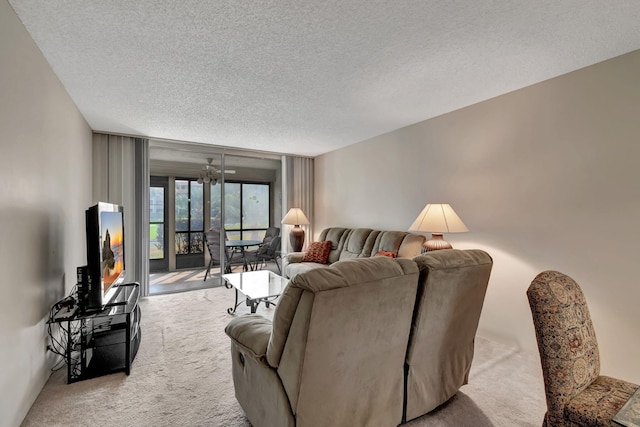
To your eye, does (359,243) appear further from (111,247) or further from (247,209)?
(247,209)

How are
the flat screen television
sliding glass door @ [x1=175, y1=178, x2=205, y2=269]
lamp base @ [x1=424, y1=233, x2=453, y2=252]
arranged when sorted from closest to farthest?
1. the flat screen television
2. lamp base @ [x1=424, y1=233, x2=453, y2=252]
3. sliding glass door @ [x1=175, y1=178, x2=205, y2=269]

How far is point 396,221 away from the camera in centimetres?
405

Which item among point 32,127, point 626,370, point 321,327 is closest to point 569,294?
point 321,327

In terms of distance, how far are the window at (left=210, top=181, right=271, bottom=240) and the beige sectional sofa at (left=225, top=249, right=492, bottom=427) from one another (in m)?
5.00

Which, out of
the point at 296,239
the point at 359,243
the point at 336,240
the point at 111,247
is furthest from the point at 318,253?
the point at 111,247

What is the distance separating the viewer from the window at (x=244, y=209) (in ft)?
21.3

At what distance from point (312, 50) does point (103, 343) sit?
9.83ft

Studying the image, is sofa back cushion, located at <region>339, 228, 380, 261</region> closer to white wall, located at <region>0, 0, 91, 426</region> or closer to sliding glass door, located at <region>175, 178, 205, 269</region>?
white wall, located at <region>0, 0, 91, 426</region>

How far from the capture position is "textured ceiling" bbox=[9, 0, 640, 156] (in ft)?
5.48

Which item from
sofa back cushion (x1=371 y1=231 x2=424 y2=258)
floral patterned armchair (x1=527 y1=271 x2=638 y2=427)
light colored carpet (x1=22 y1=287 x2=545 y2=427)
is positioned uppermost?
sofa back cushion (x1=371 y1=231 x2=424 y2=258)

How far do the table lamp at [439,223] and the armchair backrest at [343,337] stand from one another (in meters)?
1.47

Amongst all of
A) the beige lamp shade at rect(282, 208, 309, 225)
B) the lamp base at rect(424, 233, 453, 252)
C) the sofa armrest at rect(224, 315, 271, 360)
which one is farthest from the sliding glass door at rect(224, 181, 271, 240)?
the sofa armrest at rect(224, 315, 271, 360)

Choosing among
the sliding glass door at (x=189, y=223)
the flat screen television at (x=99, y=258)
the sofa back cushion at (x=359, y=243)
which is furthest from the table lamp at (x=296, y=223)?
the flat screen television at (x=99, y=258)

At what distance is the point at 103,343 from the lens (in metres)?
2.57
